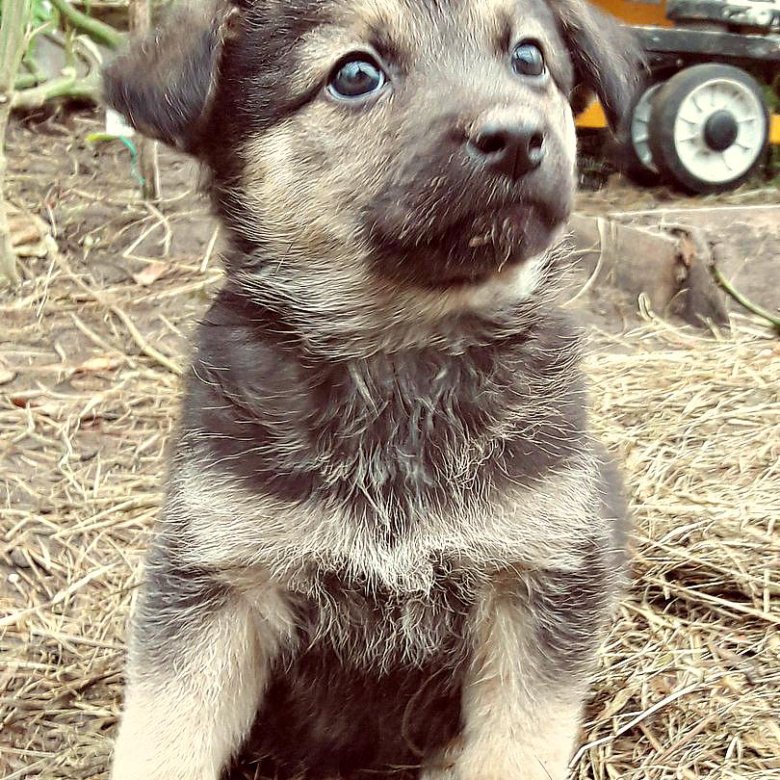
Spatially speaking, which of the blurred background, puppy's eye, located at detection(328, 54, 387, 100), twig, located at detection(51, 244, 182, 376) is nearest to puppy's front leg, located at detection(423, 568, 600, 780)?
the blurred background

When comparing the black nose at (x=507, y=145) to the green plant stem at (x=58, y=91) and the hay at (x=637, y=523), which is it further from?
the green plant stem at (x=58, y=91)

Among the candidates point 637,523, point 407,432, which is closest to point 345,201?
point 407,432

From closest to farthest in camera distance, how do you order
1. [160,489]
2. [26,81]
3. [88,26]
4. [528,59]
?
[528,59]
[160,489]
[88,26]
[26,81]

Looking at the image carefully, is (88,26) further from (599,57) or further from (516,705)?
(516,705)

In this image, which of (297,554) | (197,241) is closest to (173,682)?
(297,554)

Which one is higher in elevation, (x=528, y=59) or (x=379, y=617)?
(x=528, y=59)

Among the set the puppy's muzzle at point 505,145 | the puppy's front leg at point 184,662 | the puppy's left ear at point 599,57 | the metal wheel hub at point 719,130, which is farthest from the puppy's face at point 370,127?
the metal wheel hub at point 719,130

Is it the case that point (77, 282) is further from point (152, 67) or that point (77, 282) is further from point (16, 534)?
point (152, 67)
